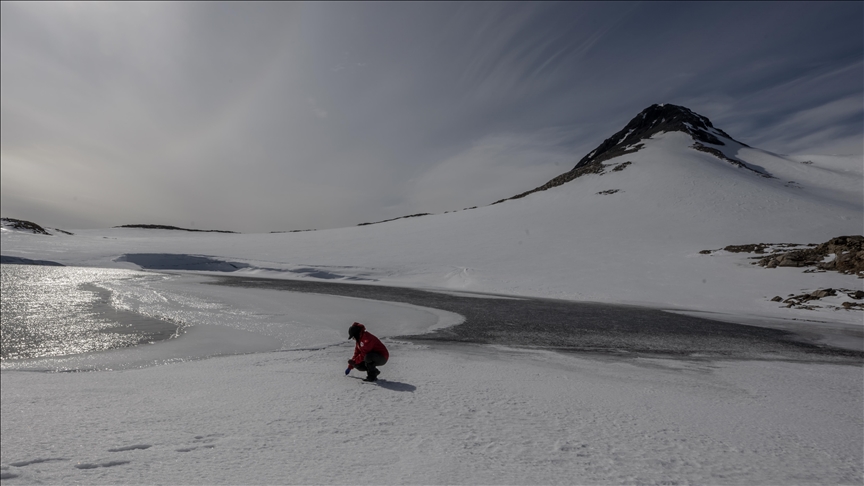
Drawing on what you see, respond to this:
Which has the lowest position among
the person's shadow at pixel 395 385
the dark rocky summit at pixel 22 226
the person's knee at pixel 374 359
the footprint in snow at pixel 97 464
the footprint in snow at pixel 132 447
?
the footprint in snow at pixel 97 464

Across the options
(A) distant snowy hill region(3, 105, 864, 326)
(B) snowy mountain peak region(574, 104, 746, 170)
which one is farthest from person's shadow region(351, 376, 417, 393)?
(B) snowy mountain peak region(574, 104, 746, 170)

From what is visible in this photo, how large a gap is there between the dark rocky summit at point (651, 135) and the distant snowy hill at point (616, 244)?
10.9 feet

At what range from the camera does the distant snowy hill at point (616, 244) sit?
2323cm

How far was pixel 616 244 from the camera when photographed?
115ft

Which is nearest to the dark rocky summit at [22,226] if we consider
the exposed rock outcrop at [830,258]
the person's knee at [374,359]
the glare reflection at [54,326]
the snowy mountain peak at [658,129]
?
the glare reflection at [54,326]

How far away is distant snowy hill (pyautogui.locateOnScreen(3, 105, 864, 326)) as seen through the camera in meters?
23.2

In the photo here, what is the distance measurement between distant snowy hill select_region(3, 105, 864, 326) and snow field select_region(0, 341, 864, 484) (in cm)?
1310

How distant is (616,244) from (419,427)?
3458 cm

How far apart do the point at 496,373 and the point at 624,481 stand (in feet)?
10.5

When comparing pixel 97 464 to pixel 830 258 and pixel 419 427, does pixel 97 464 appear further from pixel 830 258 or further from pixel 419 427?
pixel 830 258

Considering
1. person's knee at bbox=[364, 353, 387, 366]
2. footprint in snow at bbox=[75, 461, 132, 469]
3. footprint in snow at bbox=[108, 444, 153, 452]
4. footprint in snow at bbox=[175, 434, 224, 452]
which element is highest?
person's knee at bbox=[364, 353, 387, 366]

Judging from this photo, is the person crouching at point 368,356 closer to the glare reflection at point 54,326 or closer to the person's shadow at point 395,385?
the person's shadow at point 395,385

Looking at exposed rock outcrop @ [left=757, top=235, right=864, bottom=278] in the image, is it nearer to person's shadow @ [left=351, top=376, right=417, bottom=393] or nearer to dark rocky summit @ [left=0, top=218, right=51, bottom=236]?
person's shadow @ [left=351, top=376, right=417, bottom=393]

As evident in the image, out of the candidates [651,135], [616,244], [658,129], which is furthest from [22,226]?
[658,129]
